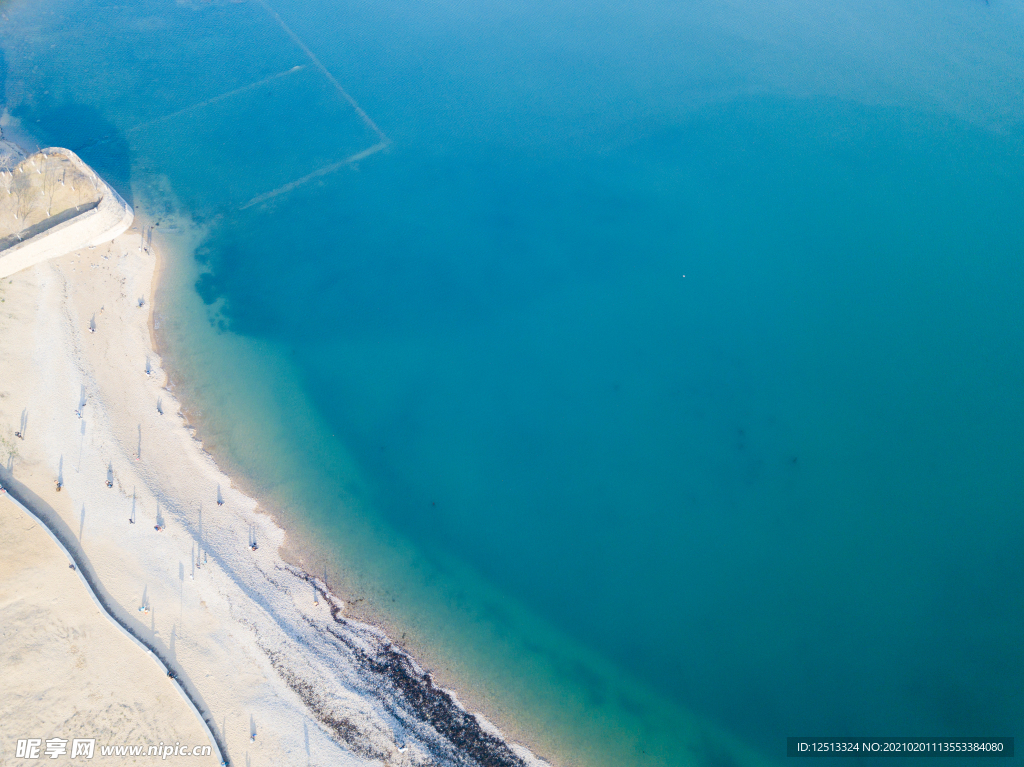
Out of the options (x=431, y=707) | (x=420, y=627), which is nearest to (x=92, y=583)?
(x=420, y=627)

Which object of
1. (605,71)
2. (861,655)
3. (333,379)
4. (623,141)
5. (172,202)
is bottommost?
(861,655)

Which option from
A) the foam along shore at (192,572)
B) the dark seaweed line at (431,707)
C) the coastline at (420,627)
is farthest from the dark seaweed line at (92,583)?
the coastline at (420,627)

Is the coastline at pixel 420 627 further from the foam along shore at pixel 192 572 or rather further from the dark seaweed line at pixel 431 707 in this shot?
the foam along shore at pixel 192 572

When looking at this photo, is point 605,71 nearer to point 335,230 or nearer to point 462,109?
Answer: point 462,109

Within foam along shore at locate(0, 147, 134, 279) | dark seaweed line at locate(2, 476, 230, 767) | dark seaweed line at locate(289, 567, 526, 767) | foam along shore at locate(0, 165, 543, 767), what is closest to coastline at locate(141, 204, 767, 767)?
dark seaweed line at locate(289, 567, 526, 767)

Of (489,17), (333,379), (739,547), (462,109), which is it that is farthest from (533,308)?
(489,17)

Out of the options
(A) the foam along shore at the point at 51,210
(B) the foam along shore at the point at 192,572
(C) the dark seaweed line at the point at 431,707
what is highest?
(A) the foam along shore at the point at 51,210
